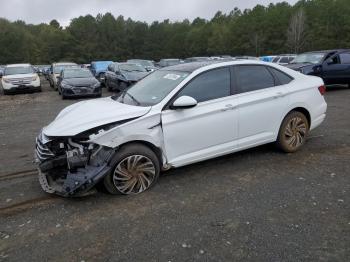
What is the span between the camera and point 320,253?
10.6 ft

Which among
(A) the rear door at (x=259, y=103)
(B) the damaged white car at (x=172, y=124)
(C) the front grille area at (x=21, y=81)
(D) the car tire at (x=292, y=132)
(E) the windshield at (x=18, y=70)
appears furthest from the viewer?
(E) the windshield at (x=18, y=70)

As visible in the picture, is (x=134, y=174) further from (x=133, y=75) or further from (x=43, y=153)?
(x=133, y=75)

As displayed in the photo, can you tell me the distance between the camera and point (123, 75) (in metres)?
16.4

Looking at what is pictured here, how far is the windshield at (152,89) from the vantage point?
5.00 meters

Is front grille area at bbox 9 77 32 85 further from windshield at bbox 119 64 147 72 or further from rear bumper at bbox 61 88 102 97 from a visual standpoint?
windshield at bbox 119 64 147 72

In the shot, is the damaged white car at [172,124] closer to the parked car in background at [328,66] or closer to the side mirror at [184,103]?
the side mirror at [184,103]

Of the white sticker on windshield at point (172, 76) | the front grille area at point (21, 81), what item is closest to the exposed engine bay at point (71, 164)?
the white sticker on windshield at point (172, 76)

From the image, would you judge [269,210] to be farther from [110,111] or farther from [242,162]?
[110,111]

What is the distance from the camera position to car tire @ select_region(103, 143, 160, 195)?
175 inches

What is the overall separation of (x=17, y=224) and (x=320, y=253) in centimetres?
316

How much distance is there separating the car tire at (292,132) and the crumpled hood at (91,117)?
243 centimetres

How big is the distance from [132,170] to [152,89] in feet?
4.69

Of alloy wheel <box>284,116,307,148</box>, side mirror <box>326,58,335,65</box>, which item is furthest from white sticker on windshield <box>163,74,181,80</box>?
side mirror <box>326,58,335,65</box>

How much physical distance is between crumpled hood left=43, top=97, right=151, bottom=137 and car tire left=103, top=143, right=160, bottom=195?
0.41m
